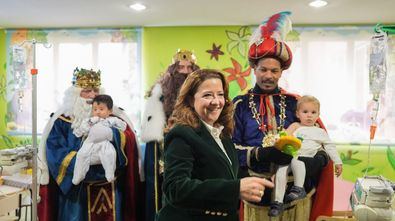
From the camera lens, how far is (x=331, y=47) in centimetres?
438

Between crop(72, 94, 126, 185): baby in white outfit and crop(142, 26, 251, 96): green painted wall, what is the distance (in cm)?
190

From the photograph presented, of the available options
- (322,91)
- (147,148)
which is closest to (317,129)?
(147,148)

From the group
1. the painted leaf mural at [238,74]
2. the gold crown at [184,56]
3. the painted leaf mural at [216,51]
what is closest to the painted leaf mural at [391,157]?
the painted leaf mural at [238,74]

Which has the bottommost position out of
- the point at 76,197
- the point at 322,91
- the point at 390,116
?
the point at 76,197

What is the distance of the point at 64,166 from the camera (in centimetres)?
254

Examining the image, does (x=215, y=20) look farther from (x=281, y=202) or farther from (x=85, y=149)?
(x=281, y=202)

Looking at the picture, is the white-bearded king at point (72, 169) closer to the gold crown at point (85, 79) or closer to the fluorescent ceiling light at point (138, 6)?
the gold crown at point (85, 79)

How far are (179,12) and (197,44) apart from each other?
2.52 ft

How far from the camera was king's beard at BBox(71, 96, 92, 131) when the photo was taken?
2.60 m

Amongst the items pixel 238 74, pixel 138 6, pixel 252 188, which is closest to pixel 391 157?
pixel 238 74

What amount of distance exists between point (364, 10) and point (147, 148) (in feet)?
8.08

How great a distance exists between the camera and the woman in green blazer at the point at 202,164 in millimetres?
1136

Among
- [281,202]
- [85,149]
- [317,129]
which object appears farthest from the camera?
[85,149]

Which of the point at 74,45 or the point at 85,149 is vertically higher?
the point at 74,45
